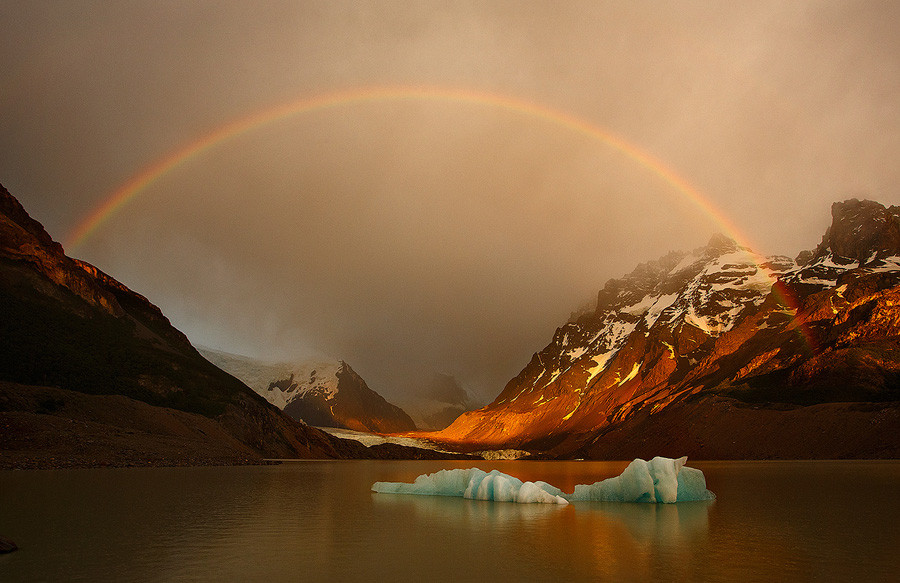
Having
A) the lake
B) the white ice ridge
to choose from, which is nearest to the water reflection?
the lake

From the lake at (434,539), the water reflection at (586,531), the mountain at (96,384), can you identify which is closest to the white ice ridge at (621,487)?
the water reflection at (586,531)

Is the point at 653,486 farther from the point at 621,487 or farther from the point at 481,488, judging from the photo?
the point at 481,488

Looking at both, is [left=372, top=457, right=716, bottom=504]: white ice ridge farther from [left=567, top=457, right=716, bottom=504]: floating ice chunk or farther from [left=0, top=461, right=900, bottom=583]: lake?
[left=0, top=461, right=900, bottom=583]: lake

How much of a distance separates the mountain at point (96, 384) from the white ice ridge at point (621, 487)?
4661 centimetres

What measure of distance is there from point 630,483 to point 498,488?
787 centimetres

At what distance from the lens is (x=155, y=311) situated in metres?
163

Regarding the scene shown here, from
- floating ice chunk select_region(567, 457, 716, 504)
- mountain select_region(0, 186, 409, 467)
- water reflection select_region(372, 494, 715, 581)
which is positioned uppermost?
mountain select_region(0, 186, 409, 467)

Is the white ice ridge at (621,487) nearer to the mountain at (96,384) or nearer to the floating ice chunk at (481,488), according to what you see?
the floating ice chunk at (481,488)

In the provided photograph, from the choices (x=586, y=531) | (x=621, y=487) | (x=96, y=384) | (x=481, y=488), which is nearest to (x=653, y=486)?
(x=621, y=487)

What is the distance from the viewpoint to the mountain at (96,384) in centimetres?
7100

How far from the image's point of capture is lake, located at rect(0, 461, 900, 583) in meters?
15.9

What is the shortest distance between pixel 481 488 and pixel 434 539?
58.6 ft

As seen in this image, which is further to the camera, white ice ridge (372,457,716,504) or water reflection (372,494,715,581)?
white ice ridge (372,457,716,504)

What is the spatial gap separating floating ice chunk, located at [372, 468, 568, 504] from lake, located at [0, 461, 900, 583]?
5.38 ft
